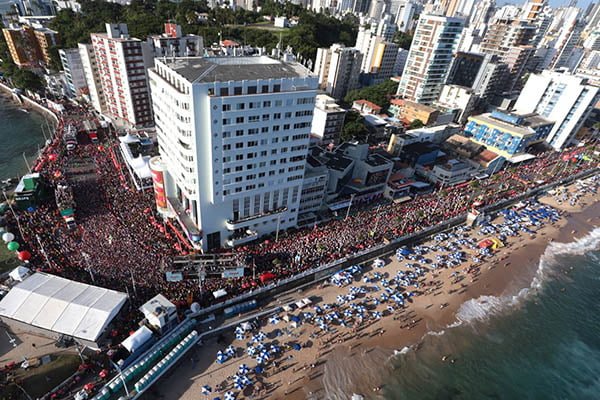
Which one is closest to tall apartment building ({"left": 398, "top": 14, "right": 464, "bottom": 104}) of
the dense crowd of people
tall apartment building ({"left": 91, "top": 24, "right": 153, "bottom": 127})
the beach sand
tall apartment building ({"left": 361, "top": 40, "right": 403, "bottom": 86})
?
tall apartment building ({"left": 361, "top": 40, "right": 403, "bottom": 86})

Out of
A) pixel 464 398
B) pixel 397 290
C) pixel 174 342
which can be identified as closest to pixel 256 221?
pixel 174 342

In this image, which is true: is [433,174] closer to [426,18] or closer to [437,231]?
[437,231]

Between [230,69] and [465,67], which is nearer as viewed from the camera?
[230,69]

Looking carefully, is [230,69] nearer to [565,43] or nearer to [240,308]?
[240,308]

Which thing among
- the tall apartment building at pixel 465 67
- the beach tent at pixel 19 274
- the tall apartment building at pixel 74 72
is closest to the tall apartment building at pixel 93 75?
the tall apartment building at pixel 74 72

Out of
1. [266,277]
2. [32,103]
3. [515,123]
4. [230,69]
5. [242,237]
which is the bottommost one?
[32,103]

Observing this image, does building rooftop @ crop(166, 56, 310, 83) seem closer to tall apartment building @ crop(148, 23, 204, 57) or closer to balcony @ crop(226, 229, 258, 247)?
balcony @ crop(226, 229, 258, 247)

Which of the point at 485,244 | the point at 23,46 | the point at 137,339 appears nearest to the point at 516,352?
the point at 485,244
